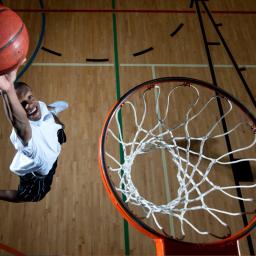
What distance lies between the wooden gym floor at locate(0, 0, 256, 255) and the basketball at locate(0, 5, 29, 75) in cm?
158

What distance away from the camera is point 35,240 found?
3.04 meters

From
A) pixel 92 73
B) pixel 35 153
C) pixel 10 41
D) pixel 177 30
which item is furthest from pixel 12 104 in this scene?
pixel 177 30

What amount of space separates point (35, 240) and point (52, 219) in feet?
0.80

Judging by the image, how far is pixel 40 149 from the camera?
294 centimetres

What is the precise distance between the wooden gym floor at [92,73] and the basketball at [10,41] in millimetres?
1583

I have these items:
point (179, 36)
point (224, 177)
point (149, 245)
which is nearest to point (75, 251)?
point (149, 245)

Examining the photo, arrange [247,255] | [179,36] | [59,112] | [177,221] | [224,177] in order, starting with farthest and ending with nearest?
1. [179,36]
2. [59,112]
3. [224,177]
4. [177,221]
5. [247,255]

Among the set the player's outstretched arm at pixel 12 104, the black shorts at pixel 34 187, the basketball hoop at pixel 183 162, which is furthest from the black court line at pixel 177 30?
the player's outstretched arm at pixel 12 104

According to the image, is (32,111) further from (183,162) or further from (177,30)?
(177,30)

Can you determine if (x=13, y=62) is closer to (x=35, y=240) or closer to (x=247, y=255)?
(x=35, y=240)

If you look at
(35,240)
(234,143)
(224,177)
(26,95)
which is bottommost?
(35,240)

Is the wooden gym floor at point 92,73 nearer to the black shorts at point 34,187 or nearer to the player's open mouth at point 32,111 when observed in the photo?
the black shorts at point 34,187

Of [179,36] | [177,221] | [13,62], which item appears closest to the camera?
[13,62]

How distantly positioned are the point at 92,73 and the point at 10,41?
2.08 meters
